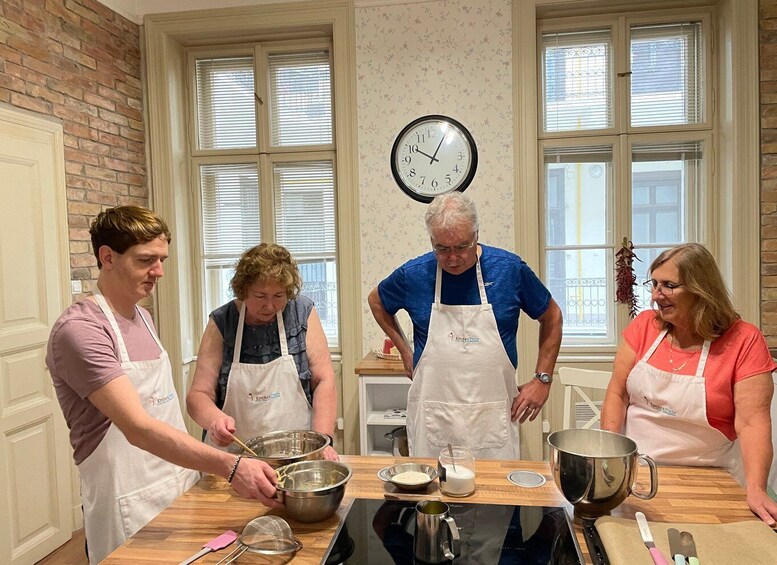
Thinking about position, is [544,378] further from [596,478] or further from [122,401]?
[122,401]

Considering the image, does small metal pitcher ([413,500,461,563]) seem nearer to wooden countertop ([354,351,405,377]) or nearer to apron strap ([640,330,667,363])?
apron strap ([640,330,667,363])

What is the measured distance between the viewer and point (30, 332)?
2.82 meters

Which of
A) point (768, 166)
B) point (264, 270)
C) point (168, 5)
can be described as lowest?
point (264, 270)

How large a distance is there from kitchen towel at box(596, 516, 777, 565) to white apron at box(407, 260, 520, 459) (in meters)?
0.84

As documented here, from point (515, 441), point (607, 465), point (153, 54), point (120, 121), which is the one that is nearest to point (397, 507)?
point (607, 465)

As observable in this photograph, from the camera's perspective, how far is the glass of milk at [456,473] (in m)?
1.43

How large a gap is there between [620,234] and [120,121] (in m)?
3.21

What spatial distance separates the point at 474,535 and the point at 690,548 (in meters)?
0.42

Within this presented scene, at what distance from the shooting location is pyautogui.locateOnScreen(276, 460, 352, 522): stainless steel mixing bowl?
4.18 ft

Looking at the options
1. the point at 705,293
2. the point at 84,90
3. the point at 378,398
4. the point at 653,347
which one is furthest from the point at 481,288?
the point at 84,90

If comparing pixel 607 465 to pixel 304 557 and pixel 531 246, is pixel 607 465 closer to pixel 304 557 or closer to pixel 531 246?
pixel 304 557

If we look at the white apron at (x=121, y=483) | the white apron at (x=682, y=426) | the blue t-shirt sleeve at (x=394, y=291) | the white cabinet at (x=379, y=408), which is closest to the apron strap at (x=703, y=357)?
the white apron at (x=682, y=426)

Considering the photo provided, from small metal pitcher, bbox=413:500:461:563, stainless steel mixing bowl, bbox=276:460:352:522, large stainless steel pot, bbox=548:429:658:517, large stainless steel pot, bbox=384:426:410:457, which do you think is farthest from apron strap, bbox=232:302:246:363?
large stainless steel pot, bbox=384:426:410:457

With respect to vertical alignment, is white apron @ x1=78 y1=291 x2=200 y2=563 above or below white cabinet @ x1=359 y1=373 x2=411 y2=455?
above
